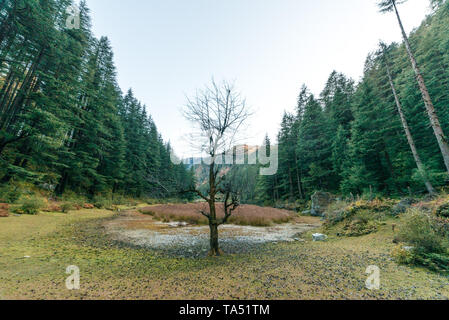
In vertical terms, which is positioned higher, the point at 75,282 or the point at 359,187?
the point at 359,187

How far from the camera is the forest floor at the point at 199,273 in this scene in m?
2.56

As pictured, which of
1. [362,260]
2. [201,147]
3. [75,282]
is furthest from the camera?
[201,147]

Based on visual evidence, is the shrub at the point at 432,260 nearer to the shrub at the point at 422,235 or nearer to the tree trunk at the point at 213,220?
the shrub at the point at 422,235

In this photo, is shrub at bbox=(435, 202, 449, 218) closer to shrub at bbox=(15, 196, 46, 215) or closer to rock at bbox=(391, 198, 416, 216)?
rock at bbox=(391, 198, 416, 216)

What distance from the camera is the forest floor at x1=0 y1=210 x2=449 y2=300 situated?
2562 mm

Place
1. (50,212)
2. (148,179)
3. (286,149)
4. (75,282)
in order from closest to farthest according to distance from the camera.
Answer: (75,282)
(148,179)
(50,212)
(286,149)

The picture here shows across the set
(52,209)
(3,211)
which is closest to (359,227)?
(3,211)

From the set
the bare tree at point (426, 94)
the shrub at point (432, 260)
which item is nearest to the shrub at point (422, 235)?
the shrub at point (432, 260)

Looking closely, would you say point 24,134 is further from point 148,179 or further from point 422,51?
point 422,51

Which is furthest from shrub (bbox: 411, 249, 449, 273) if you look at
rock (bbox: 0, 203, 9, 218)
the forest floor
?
rock (bbox: 0, 203, 9, 218)

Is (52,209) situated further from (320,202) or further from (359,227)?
(320,202)
